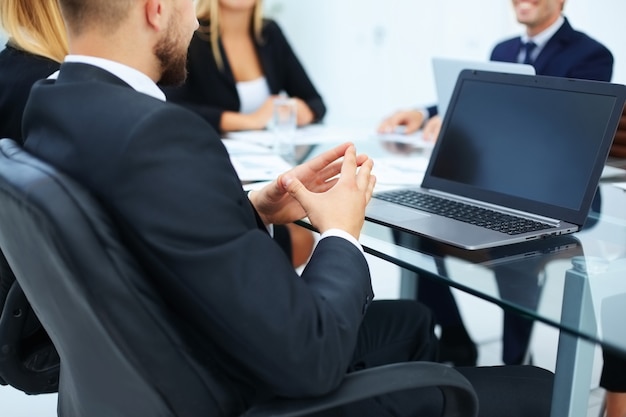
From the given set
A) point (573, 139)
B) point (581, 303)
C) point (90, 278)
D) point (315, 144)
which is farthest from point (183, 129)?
point (315, 144)

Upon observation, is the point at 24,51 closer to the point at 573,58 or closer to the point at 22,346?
the point at 22,346

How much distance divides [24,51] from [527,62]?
1629mm

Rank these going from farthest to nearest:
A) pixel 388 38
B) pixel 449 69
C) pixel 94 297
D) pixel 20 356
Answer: pixel 388 38 < pixel 449 69 < pixel 20 356 < pixel 94 297

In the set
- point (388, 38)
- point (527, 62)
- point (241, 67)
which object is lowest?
point (388, 38)

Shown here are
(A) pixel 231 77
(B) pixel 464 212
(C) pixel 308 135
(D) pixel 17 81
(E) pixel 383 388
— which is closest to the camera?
(E) pixel 383 388

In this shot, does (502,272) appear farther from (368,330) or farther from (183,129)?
(183,129)

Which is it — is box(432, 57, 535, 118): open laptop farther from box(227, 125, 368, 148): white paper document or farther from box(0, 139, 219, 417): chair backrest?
box(0, 139, 219, 417): chair backrest

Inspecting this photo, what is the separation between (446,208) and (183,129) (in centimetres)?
72

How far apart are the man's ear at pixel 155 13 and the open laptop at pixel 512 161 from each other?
56cm

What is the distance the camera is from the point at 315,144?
231cm

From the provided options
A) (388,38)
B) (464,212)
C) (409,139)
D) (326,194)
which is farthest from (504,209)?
(388,38)

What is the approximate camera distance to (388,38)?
207 inches

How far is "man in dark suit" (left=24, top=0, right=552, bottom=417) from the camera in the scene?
84 centimetres

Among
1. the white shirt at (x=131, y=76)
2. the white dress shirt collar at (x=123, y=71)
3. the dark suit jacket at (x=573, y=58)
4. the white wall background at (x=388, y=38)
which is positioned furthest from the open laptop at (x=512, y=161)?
the white wall background at (x=388, y=38)
